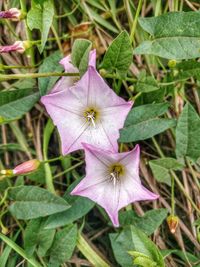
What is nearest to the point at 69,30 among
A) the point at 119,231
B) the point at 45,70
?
the point at 45,70

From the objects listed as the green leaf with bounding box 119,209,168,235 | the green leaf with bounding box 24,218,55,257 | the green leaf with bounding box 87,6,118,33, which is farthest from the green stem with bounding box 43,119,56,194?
the green leaf with bounding box 87,6,118,33

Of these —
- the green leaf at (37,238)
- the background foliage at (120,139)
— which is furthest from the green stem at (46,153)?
the green leaf at (37,238)

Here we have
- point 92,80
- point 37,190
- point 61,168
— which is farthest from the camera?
point 61,168

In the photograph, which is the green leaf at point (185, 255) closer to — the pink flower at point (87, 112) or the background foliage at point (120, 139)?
the background foliage at point (120, 139)

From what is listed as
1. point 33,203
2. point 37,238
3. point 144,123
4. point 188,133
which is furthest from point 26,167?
point 188,133

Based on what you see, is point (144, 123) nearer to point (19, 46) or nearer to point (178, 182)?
point (178, 182)

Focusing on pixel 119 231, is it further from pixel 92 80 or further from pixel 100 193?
pixel 92 80

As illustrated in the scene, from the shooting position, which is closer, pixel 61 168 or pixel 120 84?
pixel 120 84

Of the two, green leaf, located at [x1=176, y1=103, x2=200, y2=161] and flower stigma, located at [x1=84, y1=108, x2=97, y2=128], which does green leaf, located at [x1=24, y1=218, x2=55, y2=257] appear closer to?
flower stigma, located at [x1=84, y1=108, x2=97, y2=128]
